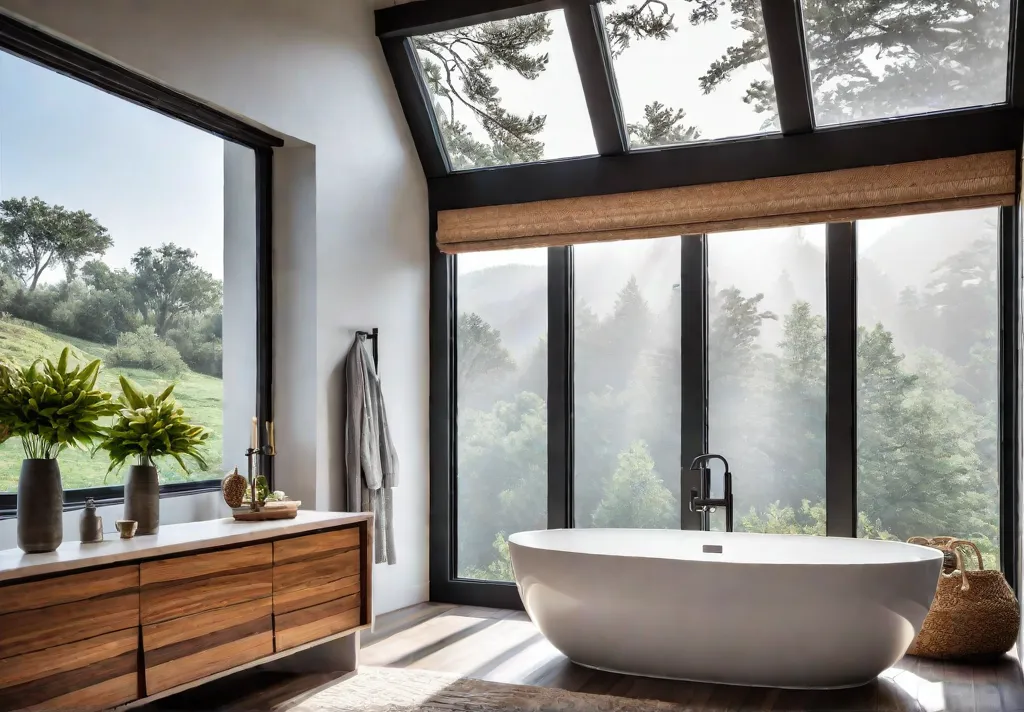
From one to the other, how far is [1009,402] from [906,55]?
5.17 ft

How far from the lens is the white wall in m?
3.64

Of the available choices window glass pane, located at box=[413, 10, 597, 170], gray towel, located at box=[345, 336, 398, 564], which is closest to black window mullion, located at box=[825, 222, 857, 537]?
window glass pane, located at box=[413, 10, 597, 170]

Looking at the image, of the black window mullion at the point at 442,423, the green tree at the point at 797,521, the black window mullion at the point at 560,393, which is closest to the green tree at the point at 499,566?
the black window mullion at the point at 442,423

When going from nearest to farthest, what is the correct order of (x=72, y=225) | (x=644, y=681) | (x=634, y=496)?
(x=72, y=225) < (x=644, y=681) < (x=634, y=496)

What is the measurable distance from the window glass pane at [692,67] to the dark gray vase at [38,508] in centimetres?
312

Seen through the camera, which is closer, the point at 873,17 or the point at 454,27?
the point at 873,17

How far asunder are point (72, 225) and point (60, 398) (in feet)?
2.67

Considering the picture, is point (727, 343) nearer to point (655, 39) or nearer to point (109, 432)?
point (655, 39)

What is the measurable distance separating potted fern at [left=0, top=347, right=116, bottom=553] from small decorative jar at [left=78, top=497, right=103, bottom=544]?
0.37ft

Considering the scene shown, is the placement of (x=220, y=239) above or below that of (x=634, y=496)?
above

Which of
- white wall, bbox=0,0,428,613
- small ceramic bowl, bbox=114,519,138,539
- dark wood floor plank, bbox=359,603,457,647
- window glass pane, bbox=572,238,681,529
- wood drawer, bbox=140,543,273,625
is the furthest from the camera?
window glass pane, bbox=572,238,681,529

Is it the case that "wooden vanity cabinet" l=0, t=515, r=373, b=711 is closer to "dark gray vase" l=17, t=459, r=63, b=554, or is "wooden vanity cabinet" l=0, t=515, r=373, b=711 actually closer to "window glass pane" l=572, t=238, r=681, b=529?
"dark gray vase" l=17, t=459, r=63, b=554

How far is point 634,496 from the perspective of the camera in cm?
474

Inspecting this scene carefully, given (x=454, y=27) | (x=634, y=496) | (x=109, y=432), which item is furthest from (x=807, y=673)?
(x=454, y=27)
